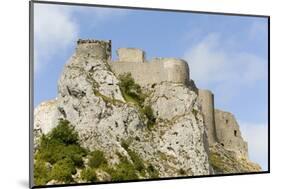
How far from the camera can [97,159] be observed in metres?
6.98

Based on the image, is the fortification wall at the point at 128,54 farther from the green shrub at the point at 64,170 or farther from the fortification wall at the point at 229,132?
the green shrub at the point at 64,170

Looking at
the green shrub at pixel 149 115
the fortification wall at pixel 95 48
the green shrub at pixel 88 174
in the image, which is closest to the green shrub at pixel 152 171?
the green shrub at pixel 149 115

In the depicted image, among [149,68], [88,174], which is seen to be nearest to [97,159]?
[88,174]

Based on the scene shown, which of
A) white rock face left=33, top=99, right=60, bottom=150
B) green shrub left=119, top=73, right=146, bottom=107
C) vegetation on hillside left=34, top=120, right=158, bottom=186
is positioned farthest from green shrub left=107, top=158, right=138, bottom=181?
white rock face left=33, top=99, right=60, bottom=150

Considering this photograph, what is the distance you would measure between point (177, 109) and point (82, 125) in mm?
1098

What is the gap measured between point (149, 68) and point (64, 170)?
4.65 feet

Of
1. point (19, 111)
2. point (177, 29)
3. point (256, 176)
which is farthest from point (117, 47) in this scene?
point (256, 176)

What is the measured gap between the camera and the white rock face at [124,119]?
273 inches

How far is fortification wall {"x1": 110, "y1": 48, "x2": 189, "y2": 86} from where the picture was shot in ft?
23.6

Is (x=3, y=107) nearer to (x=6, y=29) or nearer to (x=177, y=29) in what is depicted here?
(x=6, y=29)

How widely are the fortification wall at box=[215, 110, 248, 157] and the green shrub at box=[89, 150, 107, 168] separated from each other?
4.45ft

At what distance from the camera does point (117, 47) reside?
23.5ft

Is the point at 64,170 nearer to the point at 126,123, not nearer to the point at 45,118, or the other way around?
the point at 45,118
